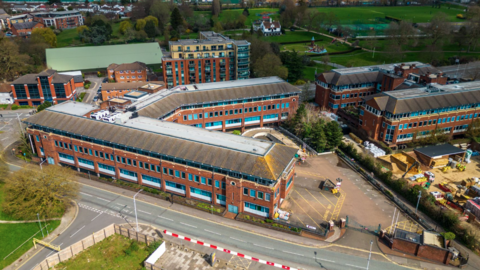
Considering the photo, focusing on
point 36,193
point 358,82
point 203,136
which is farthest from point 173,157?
point 358,82

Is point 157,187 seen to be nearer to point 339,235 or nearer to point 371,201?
point 339,235

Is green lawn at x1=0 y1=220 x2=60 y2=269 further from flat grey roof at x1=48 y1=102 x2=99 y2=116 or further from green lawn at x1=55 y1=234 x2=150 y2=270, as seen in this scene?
flat grey roof at x1=48 y1=102 x2=99 y2=116

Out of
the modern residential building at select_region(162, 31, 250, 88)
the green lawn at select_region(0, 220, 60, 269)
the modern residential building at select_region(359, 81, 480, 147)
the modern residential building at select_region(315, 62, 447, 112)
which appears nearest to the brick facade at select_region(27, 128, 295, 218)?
the green lawn at select_region(0, 220, 60, 269)

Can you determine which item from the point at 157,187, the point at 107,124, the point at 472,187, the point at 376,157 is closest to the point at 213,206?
the point at 157,187

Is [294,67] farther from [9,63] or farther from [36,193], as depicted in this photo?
[9,63]

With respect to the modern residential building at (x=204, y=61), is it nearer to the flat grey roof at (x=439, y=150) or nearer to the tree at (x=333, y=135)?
the tree at (x=333, y=135)

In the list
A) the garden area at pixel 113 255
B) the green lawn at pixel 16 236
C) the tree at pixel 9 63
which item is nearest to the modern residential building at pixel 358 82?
the garden area at pixel 113 255

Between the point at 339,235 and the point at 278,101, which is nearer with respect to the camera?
the point at 339,235
